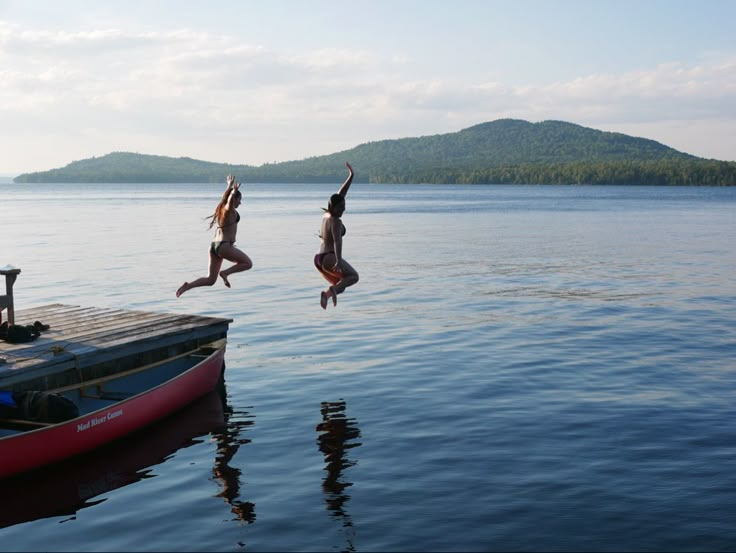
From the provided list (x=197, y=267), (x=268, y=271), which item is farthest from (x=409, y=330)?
(x=197, y=267)

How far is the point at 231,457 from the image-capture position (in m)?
14.9

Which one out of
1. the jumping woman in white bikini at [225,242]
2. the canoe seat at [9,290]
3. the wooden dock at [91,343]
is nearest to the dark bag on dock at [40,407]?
the wooden dock at [91,343]

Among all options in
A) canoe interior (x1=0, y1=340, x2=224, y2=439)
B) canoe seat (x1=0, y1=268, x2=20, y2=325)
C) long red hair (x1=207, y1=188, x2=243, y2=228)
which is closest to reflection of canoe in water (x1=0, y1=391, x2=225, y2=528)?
canoe interior (x1=0, y1=340, x2=224, y2=439)

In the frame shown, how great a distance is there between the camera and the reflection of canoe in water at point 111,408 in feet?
44.4

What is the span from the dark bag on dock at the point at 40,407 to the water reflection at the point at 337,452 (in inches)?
179

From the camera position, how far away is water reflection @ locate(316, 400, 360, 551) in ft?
40.1

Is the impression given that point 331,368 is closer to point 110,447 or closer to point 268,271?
point 110,447

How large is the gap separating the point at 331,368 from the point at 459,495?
8948 mm

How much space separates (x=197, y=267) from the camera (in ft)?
149

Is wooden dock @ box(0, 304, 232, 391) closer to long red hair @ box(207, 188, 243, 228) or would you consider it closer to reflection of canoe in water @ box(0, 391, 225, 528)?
reflection of canoe in water @ box(0, 391, 225, 528)

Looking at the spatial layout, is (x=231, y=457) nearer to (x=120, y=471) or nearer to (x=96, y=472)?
(x=120, y=471)

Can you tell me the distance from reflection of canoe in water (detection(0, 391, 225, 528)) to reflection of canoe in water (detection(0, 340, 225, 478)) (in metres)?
0.18

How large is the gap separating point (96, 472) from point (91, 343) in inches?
137

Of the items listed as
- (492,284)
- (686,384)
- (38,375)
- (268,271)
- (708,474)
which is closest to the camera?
(708,474)
